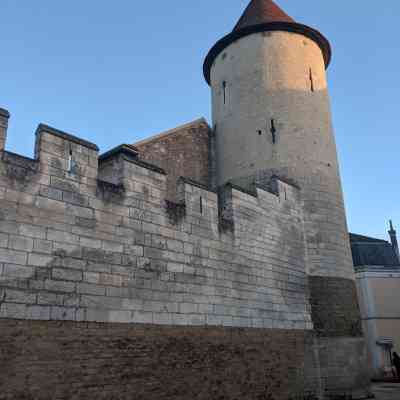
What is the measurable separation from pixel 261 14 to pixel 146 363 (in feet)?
36.3

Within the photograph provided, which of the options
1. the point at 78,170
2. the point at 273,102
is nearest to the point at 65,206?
the point at 78,170

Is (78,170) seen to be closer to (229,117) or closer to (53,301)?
(53,301)

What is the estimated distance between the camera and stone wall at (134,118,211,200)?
10.7 metres

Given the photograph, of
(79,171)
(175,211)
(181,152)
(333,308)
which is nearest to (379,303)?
(333,308)

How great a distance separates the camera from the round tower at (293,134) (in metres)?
10.7

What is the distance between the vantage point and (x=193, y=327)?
741 centimetres

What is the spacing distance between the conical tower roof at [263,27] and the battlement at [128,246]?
5.63 metres

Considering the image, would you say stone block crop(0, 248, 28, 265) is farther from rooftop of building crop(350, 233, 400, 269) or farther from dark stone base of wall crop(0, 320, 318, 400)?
rooftop of building crop(350, 233, 400, 269)

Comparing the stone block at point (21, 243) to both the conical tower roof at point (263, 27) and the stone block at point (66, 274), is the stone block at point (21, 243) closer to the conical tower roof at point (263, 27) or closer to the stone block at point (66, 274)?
the stone block at point (66, 274)

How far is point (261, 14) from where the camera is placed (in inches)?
531

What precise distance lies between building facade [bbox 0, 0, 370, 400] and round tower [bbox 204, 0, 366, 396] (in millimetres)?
40

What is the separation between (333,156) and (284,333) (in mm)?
5299

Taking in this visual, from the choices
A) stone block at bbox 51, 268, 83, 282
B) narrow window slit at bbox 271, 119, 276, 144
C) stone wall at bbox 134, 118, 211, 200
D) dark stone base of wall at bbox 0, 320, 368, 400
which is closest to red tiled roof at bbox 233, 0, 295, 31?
narrow window slit at bbox 271, 119, 276, 144

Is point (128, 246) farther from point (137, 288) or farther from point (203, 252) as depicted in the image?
point (203, 252)
